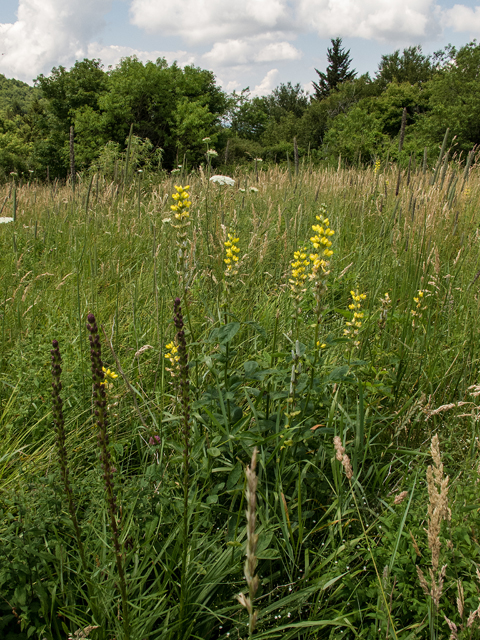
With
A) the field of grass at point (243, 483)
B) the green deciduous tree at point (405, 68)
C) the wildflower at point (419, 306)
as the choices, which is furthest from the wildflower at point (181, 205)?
the green deciduous tree at point (405, 68)

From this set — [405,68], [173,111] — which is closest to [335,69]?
[405,68]

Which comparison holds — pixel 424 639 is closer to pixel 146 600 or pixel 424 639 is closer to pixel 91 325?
pixel 146 600

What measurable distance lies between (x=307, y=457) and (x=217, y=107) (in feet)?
114

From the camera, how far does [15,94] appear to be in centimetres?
7306

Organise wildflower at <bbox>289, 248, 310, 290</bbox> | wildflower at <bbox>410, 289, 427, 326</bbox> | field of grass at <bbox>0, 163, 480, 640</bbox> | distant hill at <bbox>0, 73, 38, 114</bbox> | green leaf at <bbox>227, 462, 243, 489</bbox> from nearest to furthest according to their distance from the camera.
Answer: field of grass at <bbox>0, 163, 480, 640</bbox>
green leaf at <bbox>227, 462, 243, 489</bbox>
wildflower at <bbox>289, 248, 310, 290</bbox>
wildflower at <bbox>410, 289, 427, 326</bbox>
distant hill at <bbox>0, 73, 38, 114</bbox>

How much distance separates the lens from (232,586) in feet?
3.86

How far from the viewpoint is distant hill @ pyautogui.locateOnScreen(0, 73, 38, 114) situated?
60856mm

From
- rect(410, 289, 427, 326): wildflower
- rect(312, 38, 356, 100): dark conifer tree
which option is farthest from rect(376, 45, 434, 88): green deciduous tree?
rect(410, 289, 427, 326): wildflower

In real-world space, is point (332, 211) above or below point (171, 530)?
above

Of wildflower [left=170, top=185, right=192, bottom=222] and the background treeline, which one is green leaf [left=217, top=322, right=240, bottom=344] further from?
the background treeline

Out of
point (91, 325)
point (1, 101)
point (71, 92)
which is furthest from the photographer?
point (1, 101)

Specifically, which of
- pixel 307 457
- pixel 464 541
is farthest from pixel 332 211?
pixel 464 541

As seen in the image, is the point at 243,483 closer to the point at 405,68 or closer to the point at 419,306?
the point at 419,306

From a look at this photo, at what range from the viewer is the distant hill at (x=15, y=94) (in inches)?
2396
